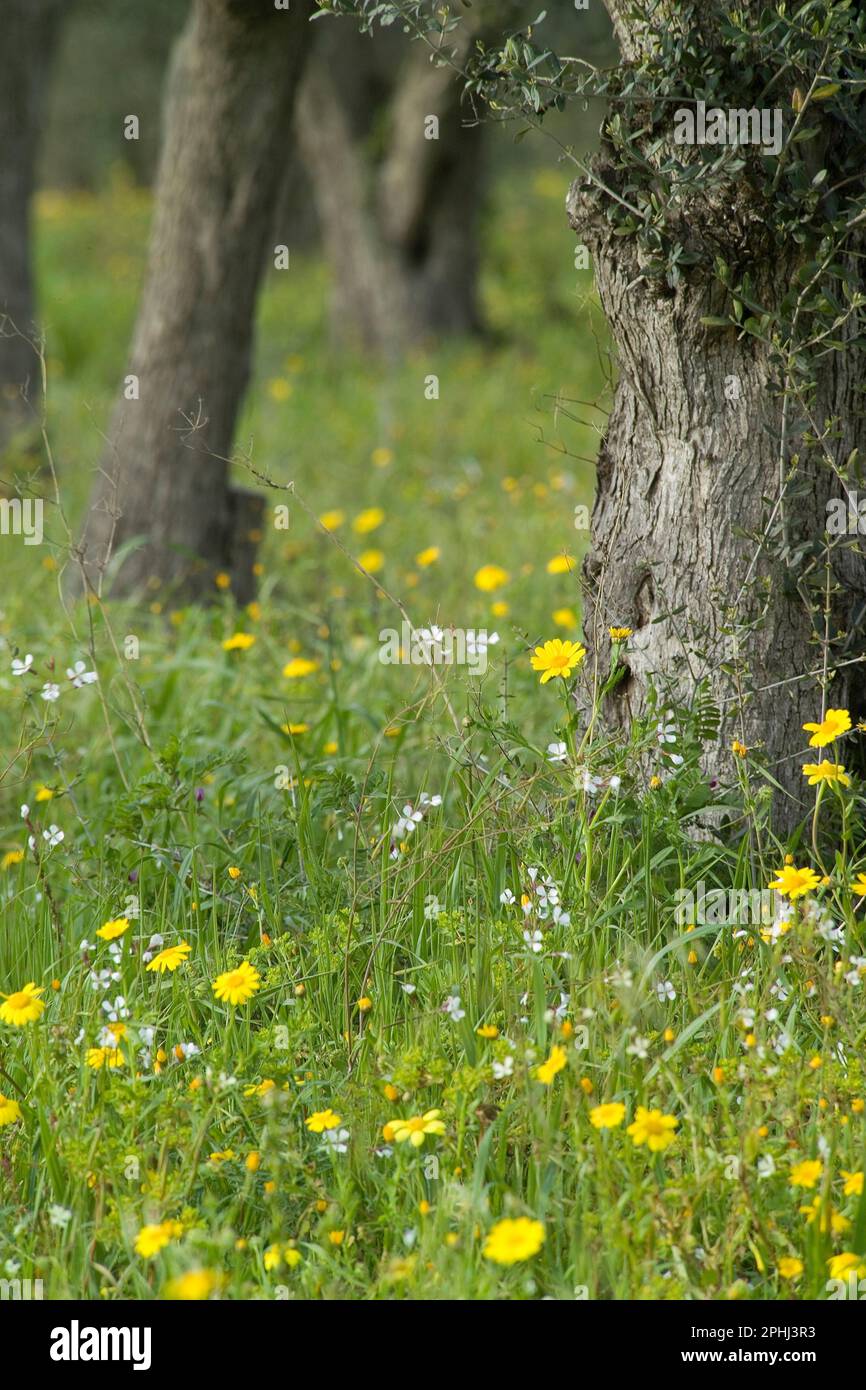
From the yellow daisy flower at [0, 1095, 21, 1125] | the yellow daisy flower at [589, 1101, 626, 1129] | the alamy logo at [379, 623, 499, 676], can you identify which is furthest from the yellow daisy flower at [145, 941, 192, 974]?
the yellow daisy flower at [589, 1101, 626, 1129]

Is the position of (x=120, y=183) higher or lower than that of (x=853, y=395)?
higher

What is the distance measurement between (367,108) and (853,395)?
951cm

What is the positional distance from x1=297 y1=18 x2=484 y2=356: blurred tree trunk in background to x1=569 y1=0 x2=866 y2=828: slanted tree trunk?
321 inches

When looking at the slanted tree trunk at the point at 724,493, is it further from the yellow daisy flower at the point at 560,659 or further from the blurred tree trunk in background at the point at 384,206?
the blurred tree trunk in background at the point at 384,206

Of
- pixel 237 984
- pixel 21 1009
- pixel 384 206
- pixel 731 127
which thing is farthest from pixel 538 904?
pixel 384 206

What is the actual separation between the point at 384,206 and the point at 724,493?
8.66 metres

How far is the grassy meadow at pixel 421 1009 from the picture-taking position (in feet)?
6.14

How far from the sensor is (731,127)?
2.52m

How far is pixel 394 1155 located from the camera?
6.76ft

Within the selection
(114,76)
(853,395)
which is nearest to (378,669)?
(853,395)

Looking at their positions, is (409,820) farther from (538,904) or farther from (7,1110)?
(7,1110)

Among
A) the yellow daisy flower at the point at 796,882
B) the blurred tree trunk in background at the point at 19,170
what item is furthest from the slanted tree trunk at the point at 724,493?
the blurred tree trunk in background at the point at 19,170

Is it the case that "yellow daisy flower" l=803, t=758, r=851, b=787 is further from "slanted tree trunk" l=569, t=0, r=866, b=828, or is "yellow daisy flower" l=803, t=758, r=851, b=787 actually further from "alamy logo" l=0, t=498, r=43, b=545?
"alamy logo" l=0, t=498, r=43, b=545

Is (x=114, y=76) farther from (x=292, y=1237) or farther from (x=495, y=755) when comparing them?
(x=292, y=1237)
